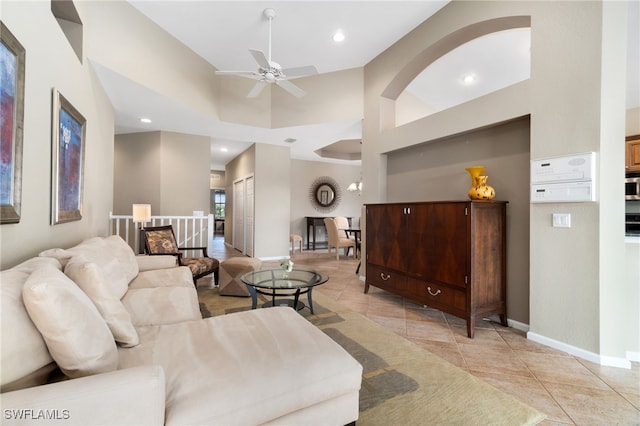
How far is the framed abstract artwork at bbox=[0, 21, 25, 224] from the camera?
134 cm

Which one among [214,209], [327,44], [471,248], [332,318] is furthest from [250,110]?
[214,209]

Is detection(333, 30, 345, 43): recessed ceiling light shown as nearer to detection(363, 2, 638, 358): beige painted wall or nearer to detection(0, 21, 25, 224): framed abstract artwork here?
detection(363, 2, 638, 358): beige painted wall

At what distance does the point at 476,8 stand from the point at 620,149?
195 centimetres

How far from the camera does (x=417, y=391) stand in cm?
172

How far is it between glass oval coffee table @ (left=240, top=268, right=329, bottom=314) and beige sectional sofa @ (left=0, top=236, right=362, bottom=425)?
97 cm

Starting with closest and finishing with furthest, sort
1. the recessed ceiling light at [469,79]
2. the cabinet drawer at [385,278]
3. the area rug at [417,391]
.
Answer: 1. the area rug at [417,391]
2. the cabinet drawer at [385,278]
3. the recessed ceiling light at [469,79]

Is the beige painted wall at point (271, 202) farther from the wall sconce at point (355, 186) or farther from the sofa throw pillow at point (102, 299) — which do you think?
the sofa throw pillow at point (102, 299)

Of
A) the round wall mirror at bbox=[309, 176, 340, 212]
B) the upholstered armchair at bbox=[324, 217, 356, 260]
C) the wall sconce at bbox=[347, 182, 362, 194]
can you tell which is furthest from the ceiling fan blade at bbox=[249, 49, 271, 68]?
the round wall mirror at bbox=[309, 176, 340, 212]

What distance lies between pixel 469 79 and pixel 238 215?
6278 mm

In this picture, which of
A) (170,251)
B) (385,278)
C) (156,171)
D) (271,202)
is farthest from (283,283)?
(156,171)

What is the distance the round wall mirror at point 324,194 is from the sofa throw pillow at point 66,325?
Result: 7554 millimetres

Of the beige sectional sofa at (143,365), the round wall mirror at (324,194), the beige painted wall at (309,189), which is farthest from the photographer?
the round wall mirror at (324,194)

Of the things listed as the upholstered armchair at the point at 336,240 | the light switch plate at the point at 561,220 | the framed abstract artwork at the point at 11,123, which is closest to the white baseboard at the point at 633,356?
the light switch plate at the point at 561,220

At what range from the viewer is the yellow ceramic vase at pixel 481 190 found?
106 inches
